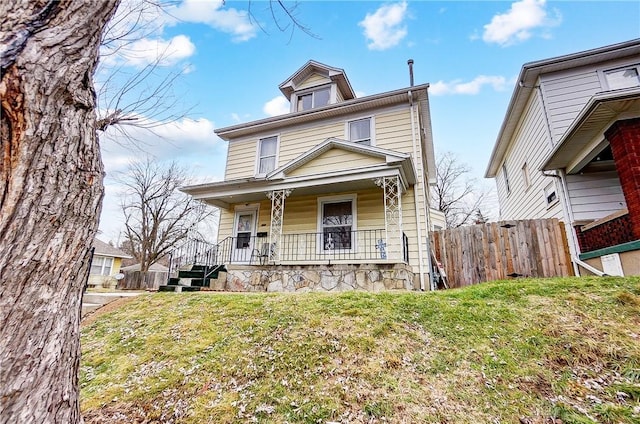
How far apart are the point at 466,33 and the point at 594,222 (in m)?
6.43

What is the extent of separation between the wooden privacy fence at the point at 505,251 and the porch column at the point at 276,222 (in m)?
4.73

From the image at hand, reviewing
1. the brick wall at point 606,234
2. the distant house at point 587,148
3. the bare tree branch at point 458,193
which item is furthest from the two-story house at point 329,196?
the bare tree branch at point 458,193

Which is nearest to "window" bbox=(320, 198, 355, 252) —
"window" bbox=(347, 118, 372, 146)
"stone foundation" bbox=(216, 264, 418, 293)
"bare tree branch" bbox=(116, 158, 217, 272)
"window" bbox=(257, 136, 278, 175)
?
"stone foundation" bbox=(216, 264, 418, 293)

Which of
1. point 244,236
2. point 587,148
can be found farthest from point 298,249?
point 587,148

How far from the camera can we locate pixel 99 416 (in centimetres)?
260

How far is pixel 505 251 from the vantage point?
7.34 metres

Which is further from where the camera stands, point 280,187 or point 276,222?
point 276,222

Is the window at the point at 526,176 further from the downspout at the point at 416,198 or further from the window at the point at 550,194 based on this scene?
the downspout at the point at 416,198

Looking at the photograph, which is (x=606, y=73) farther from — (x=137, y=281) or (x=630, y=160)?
(x=137, y=281)

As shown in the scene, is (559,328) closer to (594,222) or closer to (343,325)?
(343,325)

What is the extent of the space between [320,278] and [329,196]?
9.02 ft

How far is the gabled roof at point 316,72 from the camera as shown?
11102 millimetres

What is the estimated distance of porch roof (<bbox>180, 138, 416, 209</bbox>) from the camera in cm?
767

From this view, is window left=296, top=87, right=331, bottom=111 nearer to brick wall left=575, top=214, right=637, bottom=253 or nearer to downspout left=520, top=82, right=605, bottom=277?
downspout left=520, top=82, right=605, bottom=277
